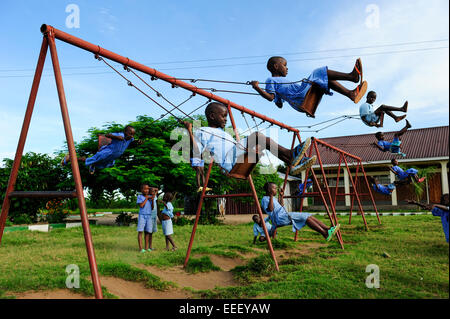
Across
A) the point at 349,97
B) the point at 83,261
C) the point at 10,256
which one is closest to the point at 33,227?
the point at 10,256

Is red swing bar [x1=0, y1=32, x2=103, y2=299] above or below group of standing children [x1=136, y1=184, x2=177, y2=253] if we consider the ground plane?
above

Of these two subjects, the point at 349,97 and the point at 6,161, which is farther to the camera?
the point at 6,161

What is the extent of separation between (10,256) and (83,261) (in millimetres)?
1836

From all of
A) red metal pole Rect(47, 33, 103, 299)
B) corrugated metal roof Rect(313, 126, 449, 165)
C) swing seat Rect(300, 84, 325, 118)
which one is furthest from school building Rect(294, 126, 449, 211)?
red metal pole Rect(47, 33, 103, 299)

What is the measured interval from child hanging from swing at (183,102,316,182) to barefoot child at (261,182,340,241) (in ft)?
3.94

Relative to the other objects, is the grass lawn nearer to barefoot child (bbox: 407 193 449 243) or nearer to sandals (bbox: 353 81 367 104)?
barefoot child (bbox: 407 193 449 243)

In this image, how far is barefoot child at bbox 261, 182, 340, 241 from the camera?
17.2 ft

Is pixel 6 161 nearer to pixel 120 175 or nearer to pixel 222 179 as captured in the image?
pixel 120 175

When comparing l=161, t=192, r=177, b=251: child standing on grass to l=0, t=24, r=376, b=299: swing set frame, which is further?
l=161, t=192, r=177, b=251: child standing on grass

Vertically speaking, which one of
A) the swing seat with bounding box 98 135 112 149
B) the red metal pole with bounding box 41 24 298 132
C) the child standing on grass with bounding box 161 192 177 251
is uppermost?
the red metal pole with bounding box 41 24 298 132

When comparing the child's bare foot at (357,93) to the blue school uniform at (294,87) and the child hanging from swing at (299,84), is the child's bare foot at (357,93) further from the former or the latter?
the blue school uniform at (294,87)

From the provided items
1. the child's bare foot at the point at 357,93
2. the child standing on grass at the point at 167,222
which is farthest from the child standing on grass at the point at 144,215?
the child's bare foot at the point at 357,93

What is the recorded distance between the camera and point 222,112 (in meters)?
5.04
